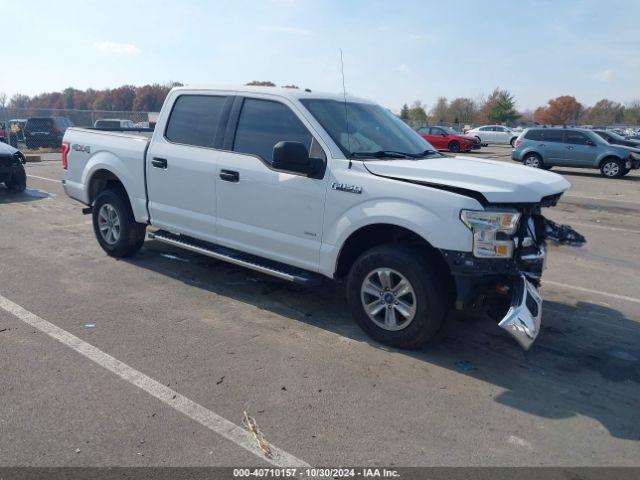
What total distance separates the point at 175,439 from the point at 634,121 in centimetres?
9919

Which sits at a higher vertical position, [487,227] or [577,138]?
[577,138]

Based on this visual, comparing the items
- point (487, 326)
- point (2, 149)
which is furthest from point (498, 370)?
point (2, 149)

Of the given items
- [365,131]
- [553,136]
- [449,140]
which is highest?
[365,131]

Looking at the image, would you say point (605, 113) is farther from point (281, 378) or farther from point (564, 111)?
point (281, 378)

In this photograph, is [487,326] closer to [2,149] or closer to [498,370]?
[498,370]

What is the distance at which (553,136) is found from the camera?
70.4ft

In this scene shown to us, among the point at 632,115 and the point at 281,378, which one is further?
the point at 632,115

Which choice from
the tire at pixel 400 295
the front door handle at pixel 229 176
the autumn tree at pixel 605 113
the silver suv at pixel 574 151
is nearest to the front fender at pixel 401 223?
the tire at pixel 400 295

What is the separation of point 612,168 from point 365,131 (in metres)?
18.1

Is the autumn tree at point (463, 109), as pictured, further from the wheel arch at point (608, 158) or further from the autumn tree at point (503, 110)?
the wheel arch at point (608, 158)

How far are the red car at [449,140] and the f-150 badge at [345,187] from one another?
27.3 meters

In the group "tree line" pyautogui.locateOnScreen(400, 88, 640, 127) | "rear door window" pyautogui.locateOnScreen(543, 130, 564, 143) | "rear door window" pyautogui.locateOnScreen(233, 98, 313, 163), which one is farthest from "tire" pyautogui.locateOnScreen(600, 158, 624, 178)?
"tree line" pyautogui.locateOnScreen(400, 88, 640, 127)

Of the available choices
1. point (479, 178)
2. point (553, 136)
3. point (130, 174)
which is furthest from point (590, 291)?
point (553, 136)

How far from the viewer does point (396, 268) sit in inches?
176
